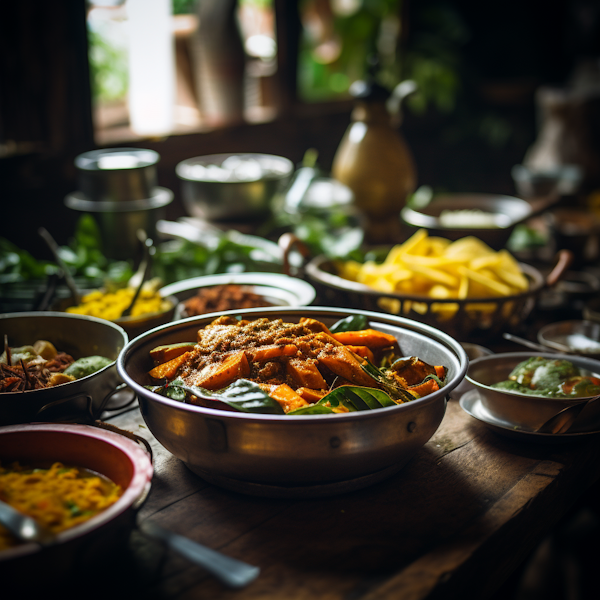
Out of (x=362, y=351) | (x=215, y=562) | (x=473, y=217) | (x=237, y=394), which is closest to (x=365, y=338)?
(x=362, y=351)

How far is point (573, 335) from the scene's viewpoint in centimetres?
200

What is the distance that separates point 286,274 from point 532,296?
0.85m

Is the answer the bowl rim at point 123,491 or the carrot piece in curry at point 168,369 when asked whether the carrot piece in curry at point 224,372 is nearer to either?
the carrot piece in curry at point 168,369

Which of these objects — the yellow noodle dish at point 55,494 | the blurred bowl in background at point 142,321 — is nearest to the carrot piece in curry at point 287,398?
the yellow noodle dish at point 55,494

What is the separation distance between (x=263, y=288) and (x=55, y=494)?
43.9 inches

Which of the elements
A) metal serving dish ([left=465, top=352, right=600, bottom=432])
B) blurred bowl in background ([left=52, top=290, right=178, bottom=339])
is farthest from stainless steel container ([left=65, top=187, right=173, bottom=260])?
metal serving dish ([left=465, top=352, right=600, bottom=432])

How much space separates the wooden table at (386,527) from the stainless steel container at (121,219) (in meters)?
1.44

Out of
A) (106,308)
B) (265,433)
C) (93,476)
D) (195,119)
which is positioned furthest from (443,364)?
(195,119)

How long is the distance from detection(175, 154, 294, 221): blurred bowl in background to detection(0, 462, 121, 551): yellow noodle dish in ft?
5.99

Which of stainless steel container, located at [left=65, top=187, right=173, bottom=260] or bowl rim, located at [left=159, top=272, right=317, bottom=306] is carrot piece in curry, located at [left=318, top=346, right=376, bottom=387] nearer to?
bowl rim, located at [left=159, top=272, right=317, bottom=306]

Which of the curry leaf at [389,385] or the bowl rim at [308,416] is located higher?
the bowl rim at [308,416]

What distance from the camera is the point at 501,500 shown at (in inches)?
46.1

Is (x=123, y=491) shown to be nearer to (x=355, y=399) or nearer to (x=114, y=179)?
(x=355, y=399)

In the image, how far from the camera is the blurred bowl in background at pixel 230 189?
272cm
